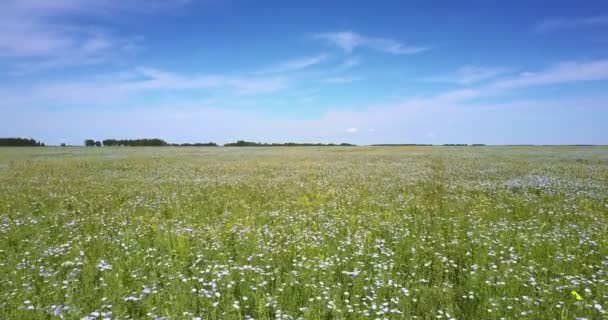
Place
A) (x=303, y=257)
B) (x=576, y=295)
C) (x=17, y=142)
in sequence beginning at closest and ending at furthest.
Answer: (x=576, y=295)
(x=303, y=257)
(x=17, y=142)

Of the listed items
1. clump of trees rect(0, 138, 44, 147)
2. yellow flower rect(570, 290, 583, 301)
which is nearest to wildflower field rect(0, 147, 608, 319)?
yellow flower rect(570, 290, 583, 301)

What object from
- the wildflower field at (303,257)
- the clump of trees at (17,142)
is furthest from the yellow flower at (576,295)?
the clump of trees at (17,142)

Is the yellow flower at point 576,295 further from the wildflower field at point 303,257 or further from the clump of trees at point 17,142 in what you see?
the clump of trees at point 17,142

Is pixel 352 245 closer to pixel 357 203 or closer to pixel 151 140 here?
pixel 357 203

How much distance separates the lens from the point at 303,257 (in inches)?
272

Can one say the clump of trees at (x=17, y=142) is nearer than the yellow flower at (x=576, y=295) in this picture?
No

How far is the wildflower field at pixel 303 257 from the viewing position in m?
5.42

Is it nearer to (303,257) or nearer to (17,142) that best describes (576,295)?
(303,257)

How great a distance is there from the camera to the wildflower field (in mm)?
5422

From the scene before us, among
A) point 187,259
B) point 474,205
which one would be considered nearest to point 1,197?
point 187,259

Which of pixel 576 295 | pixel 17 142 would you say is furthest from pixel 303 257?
pixel 17 142

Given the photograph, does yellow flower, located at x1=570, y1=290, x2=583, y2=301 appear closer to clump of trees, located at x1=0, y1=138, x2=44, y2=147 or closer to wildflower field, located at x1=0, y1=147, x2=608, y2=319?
wildflower field, located at x1=0, y1=147, x2=608, y2=319

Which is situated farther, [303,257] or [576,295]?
[303,257]

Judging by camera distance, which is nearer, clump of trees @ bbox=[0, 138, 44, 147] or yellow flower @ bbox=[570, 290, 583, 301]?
yellow flower @ bbox=[570, 290, 583, 301]
